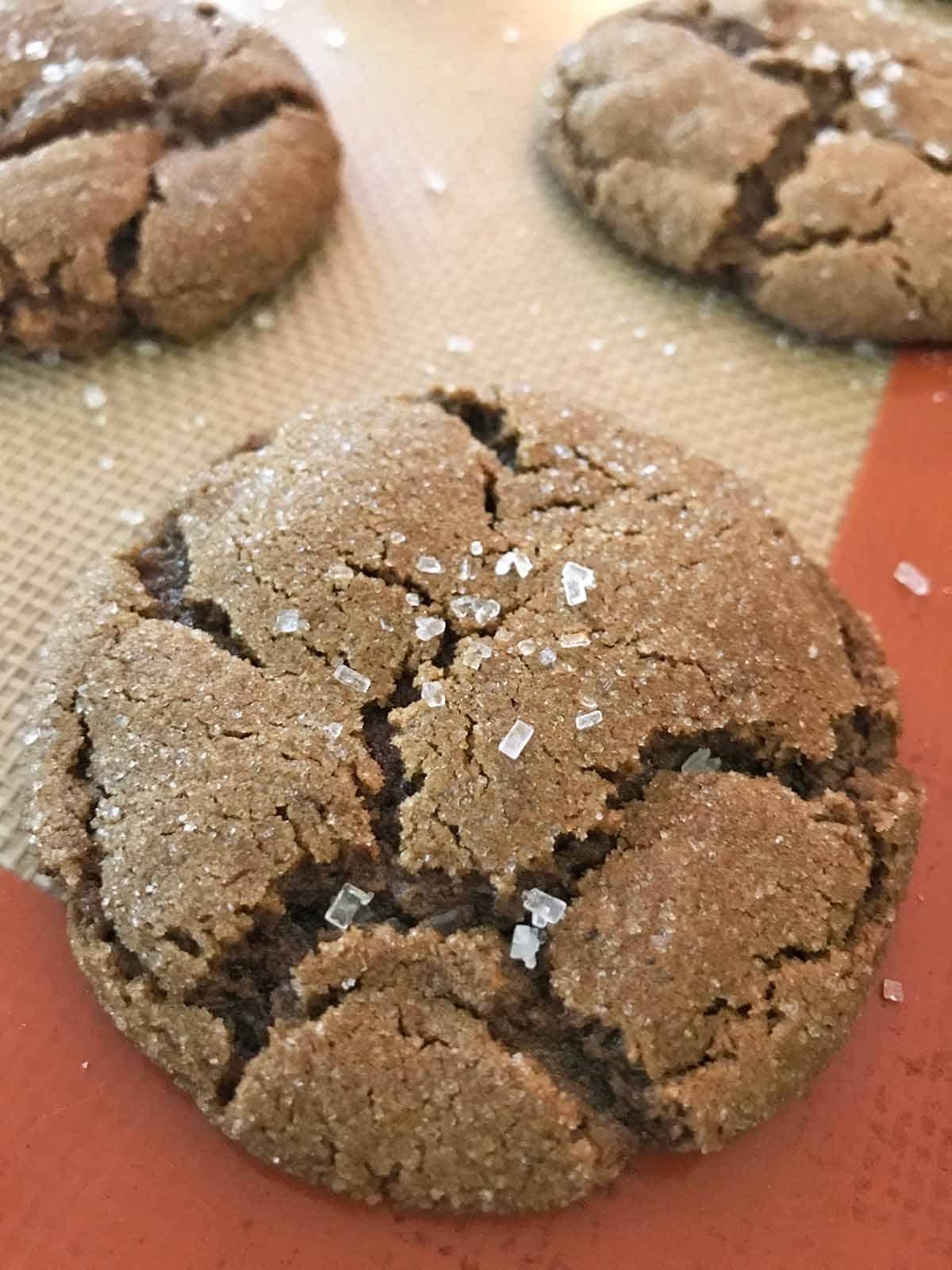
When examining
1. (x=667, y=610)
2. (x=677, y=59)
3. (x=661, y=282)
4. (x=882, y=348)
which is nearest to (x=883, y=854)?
(x=667, y=610)

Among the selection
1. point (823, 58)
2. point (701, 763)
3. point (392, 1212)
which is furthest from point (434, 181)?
point (392, 1212)

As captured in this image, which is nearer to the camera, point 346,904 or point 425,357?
point 346,904

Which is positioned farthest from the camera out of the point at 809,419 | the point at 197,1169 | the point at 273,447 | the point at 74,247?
the point at 809,419

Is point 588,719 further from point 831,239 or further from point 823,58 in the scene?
point 823,58

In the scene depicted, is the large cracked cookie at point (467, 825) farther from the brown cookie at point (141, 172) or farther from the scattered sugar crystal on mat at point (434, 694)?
the brown cookie at point (141, 172)

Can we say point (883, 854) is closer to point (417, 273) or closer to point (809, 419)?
point (809, 419)
